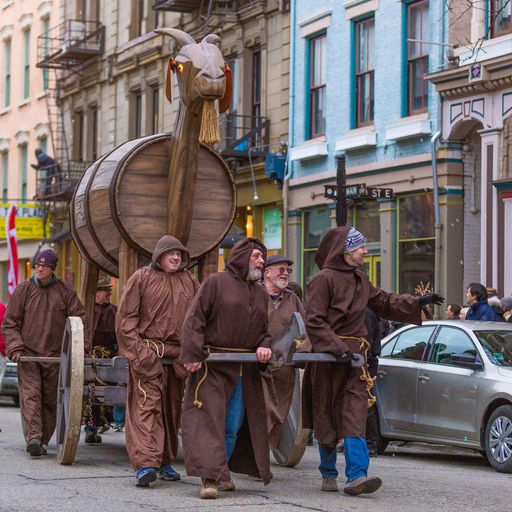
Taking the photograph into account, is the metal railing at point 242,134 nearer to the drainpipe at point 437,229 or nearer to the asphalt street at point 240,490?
the drainpipe at point 437,229

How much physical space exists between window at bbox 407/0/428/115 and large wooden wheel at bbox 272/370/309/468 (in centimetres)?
1238

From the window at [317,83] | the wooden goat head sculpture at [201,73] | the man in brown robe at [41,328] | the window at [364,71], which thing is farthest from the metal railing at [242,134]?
the wooden goat head sculpture at [201,73]

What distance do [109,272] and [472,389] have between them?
12.2 ft

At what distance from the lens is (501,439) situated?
1380 cm

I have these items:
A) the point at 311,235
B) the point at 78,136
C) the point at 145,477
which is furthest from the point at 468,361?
A: the point at 78,136

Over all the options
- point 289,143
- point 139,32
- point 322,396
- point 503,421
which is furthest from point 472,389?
point 139,32

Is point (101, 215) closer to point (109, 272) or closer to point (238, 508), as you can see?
point (109, 272)

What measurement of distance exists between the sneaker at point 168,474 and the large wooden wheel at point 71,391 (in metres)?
1.05

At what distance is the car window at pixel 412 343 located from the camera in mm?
15297

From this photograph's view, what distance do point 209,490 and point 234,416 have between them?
2.42 ft

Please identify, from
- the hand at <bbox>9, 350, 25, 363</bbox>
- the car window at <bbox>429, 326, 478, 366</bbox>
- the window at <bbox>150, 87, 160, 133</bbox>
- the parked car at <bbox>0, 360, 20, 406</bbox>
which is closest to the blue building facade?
the parked car at <bbox>0, 360, 20, 406</bbox>

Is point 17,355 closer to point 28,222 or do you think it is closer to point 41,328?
point 41,328

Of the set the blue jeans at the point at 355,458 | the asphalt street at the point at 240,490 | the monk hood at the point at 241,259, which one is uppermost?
the monk hood at the point at 241,259

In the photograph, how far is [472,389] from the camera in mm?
14328
